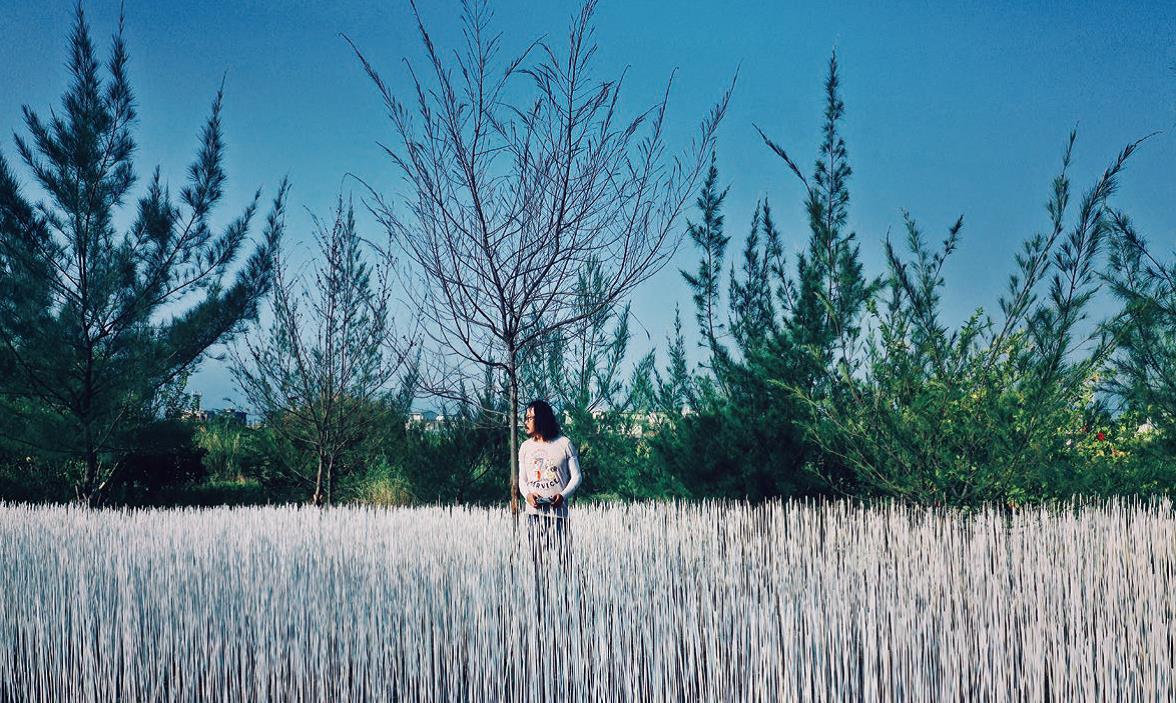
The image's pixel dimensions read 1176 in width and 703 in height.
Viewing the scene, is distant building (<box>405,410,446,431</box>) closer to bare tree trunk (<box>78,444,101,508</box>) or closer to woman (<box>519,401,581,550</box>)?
bare tree trunk (<box>78,444,101,508</box>)

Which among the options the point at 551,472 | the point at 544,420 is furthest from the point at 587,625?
the point at 544,420

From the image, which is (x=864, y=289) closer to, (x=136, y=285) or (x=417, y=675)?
(x=417, y=675)

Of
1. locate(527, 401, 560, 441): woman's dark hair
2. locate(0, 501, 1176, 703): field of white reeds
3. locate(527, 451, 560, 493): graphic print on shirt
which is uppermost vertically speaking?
locate(527, 401, 560, 441): woman's dark hair

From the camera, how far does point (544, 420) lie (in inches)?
211

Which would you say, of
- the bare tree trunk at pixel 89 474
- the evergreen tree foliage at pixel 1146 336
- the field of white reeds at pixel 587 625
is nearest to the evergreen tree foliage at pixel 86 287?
the bare tree trunk at pixel 89 474

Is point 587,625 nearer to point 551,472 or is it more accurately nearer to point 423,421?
point 551,472

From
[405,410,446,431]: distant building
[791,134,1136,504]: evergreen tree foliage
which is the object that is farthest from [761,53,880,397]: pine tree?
[405,410,446,431]: distant building

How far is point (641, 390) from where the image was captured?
11.8 metres

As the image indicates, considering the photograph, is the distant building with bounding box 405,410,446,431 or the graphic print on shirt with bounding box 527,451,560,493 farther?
the distant building with bounding box 405,410,446,431

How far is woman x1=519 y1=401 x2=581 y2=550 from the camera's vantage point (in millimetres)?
5176

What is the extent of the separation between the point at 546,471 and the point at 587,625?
206 cm

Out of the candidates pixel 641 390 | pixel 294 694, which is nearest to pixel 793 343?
pixel 641 390

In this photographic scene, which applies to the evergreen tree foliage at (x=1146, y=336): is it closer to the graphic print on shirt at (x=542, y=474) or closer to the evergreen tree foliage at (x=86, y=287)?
the graphic print on shirt at (x=542, y=474)

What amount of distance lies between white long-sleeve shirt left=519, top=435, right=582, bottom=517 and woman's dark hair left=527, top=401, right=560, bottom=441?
60 mm
